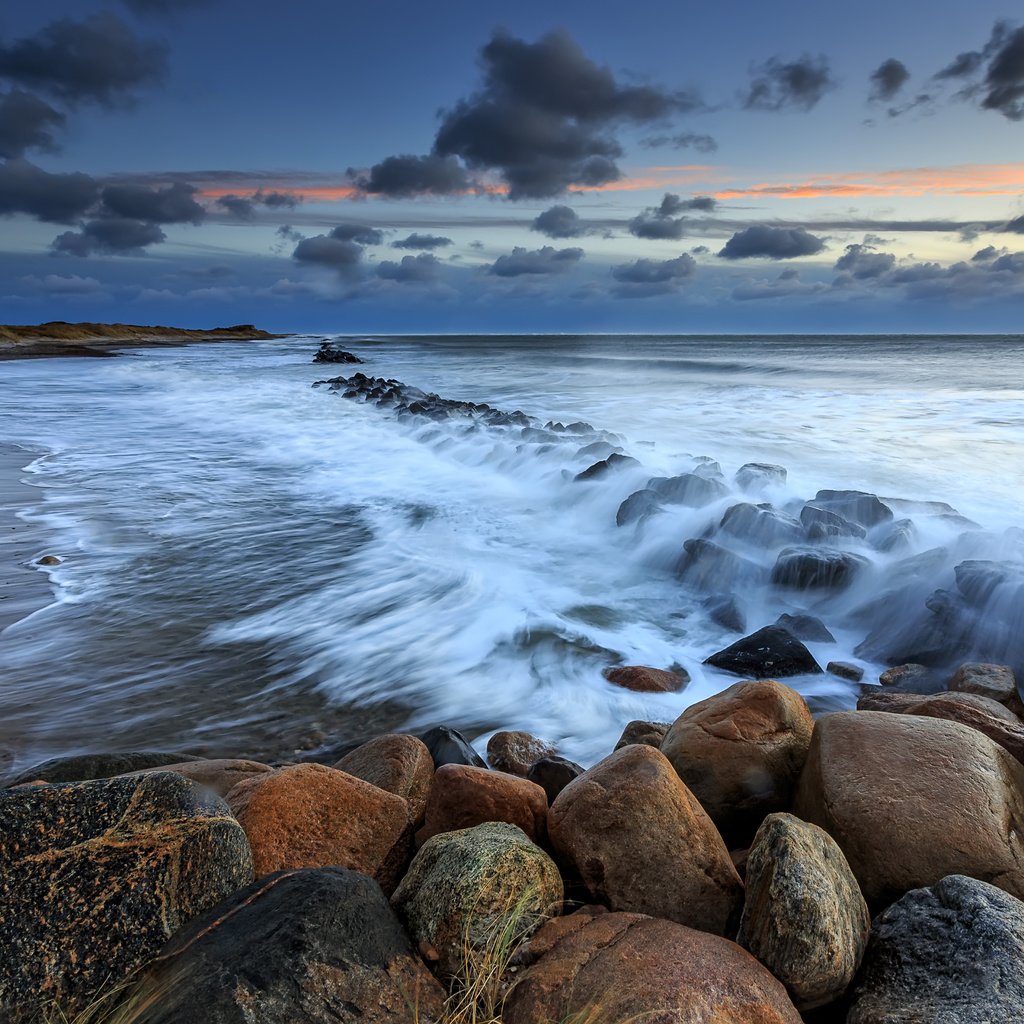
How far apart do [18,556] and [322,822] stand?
6.77 metres

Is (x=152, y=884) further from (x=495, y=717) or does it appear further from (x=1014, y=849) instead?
(x=495, y=717)

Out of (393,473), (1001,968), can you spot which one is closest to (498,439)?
(393,473)

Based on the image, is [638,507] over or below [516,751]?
over

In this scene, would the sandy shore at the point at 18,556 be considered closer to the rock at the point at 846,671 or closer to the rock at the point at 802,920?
the rock at the point at 802,920

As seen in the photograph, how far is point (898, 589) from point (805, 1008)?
5.20m

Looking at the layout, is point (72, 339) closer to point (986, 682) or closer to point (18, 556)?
point (18, 556)

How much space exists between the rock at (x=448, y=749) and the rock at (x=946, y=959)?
197cm

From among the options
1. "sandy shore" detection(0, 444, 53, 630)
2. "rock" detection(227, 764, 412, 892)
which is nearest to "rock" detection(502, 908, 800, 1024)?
"rock" detection(227, 764, 412, 892)

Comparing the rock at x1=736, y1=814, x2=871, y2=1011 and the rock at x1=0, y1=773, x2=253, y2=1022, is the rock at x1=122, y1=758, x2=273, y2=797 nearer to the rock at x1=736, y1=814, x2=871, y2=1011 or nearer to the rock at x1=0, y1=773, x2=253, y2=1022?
the rock at x1=0, y1=773, x2=253, y2=1022

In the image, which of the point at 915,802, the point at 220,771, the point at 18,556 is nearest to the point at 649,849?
the point at 915,802

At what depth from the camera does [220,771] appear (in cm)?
327

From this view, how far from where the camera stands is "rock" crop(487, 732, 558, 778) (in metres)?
4.02

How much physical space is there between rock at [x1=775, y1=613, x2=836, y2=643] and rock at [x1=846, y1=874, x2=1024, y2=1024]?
12.1ft

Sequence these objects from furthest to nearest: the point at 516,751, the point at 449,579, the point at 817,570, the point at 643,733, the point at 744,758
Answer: the point at 449,579
the point at 817,570
the point at 516,751
the point at 643,733
the point at 744,758
